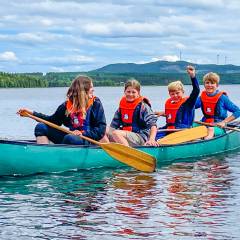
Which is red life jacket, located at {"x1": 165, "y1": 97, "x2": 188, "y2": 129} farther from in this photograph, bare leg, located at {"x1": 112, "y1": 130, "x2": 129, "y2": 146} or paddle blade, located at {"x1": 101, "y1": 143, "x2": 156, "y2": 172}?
paddle blade, located at {"x1": 101, "y1": 143, "x2": 156, "y2": 172}

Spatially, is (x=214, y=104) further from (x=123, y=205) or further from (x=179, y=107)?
(x=123, y=205)

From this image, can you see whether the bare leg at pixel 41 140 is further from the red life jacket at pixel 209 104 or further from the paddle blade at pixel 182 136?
the red life jacket at pixel 209 104

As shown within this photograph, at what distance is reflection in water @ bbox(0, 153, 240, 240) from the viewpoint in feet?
26.7

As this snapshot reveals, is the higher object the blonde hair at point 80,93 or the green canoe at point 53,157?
the blonde hair at point 80,93

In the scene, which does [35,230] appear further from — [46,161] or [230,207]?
[46,161]

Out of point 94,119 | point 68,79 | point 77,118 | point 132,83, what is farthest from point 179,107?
point 68,79

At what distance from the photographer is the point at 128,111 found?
13.7 meters

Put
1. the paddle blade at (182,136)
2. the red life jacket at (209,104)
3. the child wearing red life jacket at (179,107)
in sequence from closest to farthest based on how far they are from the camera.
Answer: the paddle blade at (182,136)
the child wearing red life jacket at (179,107)
the red life jacket at (209,104)

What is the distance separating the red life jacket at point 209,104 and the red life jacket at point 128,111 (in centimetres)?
312

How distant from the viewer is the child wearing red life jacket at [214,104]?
1620cm

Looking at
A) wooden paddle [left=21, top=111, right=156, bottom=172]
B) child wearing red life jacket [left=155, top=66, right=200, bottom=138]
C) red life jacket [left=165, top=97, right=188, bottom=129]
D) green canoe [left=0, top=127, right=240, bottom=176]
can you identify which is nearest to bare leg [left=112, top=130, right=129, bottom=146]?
green canoe [left=0, top=127, right=240, bottom=176]

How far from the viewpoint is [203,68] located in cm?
16900

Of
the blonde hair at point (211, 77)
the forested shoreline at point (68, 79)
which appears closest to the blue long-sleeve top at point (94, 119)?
the blonde hair at point (211, 77)

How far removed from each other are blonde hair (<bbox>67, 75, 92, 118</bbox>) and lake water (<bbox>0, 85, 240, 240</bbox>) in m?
1.22
